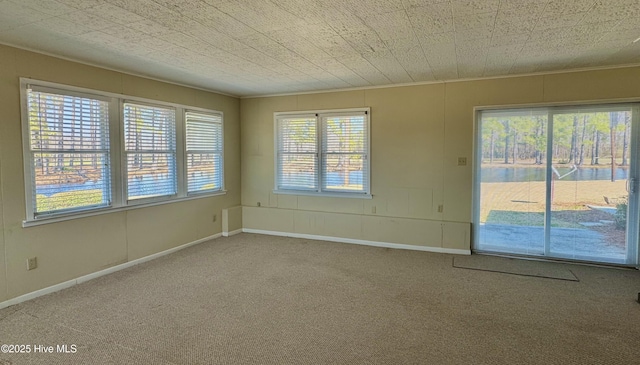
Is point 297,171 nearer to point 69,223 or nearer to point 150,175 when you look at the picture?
point 150,175

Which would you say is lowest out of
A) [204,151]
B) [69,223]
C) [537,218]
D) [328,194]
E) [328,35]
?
[537,218]

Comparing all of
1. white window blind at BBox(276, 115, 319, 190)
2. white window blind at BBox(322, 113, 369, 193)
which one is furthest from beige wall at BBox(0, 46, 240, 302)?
A: white window blind at BBox(322, 113, 369, 193)

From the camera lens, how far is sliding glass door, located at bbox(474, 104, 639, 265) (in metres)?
4.33

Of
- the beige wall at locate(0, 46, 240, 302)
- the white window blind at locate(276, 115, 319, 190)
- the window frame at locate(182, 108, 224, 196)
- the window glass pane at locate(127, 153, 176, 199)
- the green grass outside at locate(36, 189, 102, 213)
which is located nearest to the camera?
the beige wall at locate(0, 46, 240, 302)

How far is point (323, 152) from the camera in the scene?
19.1ft

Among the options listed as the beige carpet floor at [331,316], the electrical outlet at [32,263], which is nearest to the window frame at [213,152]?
the beige carpet floor at [331,316]

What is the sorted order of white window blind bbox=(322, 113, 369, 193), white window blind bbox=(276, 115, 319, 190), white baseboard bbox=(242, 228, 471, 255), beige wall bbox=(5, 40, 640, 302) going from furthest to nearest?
white window blind bbox=(276, 115, 319, 190)
white window blind bbox=(322, 113, 369, 193)
white baseboard bbox=(242, 228, 471, 255)
beige wall bbox=(5, 40, 640, 302)

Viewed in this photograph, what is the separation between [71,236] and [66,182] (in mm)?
598

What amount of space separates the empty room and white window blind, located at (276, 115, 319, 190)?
0.04m

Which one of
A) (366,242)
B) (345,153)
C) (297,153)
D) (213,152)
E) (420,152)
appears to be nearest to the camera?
(420,152)

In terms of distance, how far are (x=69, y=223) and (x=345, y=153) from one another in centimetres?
380

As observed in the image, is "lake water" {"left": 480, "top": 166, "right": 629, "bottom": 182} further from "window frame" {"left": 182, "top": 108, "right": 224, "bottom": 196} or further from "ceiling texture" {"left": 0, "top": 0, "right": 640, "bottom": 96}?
"window frame" {"left": 182, "top": 108, "right": 224, "bottom": 196}

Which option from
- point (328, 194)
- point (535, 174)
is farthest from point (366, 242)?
point (535, 174)

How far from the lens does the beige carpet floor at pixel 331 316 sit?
2.46 m
